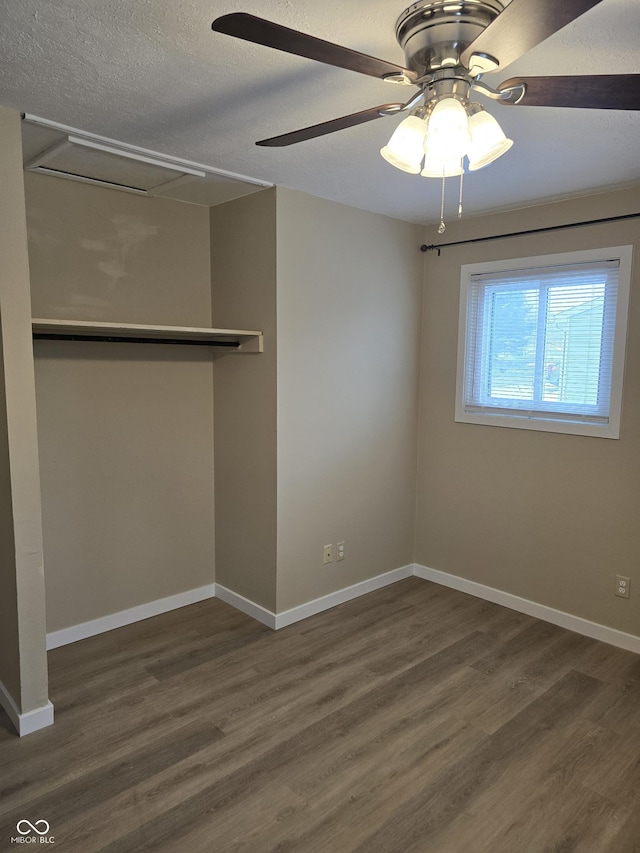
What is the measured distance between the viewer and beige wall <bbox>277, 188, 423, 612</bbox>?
10.9ft

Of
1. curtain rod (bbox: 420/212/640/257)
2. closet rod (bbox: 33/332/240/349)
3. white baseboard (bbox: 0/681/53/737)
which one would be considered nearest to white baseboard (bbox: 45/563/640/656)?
white baseboard (bbox: 0/681/53/737)

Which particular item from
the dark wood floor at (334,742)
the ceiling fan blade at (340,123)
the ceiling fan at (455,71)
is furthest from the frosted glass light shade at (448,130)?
the dark wood floor at (334,742)

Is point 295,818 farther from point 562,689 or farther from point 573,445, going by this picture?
point 573,445

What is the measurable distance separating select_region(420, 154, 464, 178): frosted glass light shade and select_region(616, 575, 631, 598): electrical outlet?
259 cm

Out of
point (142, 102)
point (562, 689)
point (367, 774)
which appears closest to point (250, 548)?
point (367, 774)

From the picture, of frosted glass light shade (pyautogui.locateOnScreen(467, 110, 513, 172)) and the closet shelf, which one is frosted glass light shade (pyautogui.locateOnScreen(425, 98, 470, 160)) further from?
the closet shelf

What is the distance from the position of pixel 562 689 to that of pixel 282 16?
9.95 ft

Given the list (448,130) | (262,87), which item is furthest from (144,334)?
(448,130)

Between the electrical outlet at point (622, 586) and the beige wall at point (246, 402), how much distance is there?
1970mm

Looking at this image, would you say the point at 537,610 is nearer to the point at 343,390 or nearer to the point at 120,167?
the point at 343,390

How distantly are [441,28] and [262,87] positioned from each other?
2.43 feet

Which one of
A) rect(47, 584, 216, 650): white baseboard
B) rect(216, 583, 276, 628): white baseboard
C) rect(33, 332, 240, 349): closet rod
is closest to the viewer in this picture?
rect(33, 332, 240, 349): closet rod

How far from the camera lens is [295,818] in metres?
2.04

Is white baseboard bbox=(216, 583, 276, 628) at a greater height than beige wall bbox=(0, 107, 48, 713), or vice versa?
beige wall bbox=(0, 107, 48, 713)
